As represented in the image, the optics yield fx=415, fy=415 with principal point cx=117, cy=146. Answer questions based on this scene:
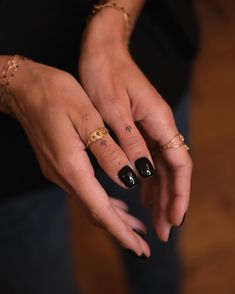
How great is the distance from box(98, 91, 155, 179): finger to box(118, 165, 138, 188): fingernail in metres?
0.01

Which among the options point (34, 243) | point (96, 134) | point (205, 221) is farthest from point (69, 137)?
point (205, 221)

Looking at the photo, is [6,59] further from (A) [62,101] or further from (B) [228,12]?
(B) [228,12]

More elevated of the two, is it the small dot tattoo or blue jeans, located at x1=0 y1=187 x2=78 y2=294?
the small dot tattoo

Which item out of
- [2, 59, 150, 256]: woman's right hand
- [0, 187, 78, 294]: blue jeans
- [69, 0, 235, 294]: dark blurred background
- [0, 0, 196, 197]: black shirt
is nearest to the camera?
[2, 59, 150, 256]: woman's right hand

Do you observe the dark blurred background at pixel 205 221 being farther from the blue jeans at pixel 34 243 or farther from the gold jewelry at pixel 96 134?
the gold jewelry at pixel 96 134

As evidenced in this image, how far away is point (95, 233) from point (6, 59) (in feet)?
2.82

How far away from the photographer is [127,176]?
1.38ft

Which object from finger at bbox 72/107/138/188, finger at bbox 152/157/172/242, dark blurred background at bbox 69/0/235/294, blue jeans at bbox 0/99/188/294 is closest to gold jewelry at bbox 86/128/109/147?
finger at bbox 72/107/138/188

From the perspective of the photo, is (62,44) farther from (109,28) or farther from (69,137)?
(69,137)

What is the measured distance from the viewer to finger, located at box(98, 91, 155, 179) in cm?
43

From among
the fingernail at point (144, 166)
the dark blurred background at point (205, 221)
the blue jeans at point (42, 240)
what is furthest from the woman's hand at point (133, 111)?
the dark blurred background at point (205, 221)

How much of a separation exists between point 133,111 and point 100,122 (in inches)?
2.1

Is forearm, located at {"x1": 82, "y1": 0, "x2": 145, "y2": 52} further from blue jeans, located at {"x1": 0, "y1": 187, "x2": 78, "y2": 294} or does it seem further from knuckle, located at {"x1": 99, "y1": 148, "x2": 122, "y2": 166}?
blue jeans, located at {"x1": 0, "y1": 187, "x2": 78, "y2": 294}

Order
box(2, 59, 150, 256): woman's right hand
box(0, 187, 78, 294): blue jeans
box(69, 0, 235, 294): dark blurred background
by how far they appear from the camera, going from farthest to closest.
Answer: box(69, 0, 235, 294): dark blurred background < box(0, 187, 78, 294): blue jeans < box(2, 59, 150, 256): woman's right hand
